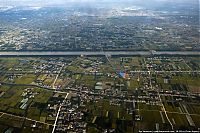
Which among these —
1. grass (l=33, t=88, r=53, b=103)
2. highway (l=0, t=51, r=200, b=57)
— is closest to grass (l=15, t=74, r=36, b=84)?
grass (l=33, t=88, r=53, b=103)

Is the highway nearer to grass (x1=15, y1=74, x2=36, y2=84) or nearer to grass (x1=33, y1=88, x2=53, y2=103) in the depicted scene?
grass (x1=15, y1=74, x2=36, y2=84)

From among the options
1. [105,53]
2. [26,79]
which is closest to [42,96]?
[26,79]

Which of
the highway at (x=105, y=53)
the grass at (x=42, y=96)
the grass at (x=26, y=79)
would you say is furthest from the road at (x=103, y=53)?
the grass at (x=42, y=96)

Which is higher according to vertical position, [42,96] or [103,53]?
[103,53]

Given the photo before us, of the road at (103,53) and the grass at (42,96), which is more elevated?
the road at (103,53)

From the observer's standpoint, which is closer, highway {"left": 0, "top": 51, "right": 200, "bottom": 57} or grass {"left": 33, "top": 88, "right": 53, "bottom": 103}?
grass {"left": 33, "top": 88, "right": 53, "bottom": 103}

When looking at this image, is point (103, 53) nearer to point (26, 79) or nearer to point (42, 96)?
point (26, 79)

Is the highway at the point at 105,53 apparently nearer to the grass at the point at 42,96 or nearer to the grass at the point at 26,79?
the grass at the point at 26,79

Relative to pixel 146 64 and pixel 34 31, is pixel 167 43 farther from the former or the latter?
pixel 34 31

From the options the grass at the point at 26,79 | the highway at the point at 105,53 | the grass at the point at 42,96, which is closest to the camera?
the grass at the point at 42,96

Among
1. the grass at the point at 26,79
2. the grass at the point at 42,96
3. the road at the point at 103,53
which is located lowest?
the grass at the point at 42,96

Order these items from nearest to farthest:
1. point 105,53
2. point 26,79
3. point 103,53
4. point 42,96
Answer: point 42,96, point 26,79, point 103,53, point 105,53

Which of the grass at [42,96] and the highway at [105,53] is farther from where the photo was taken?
the highway at [105,53]
